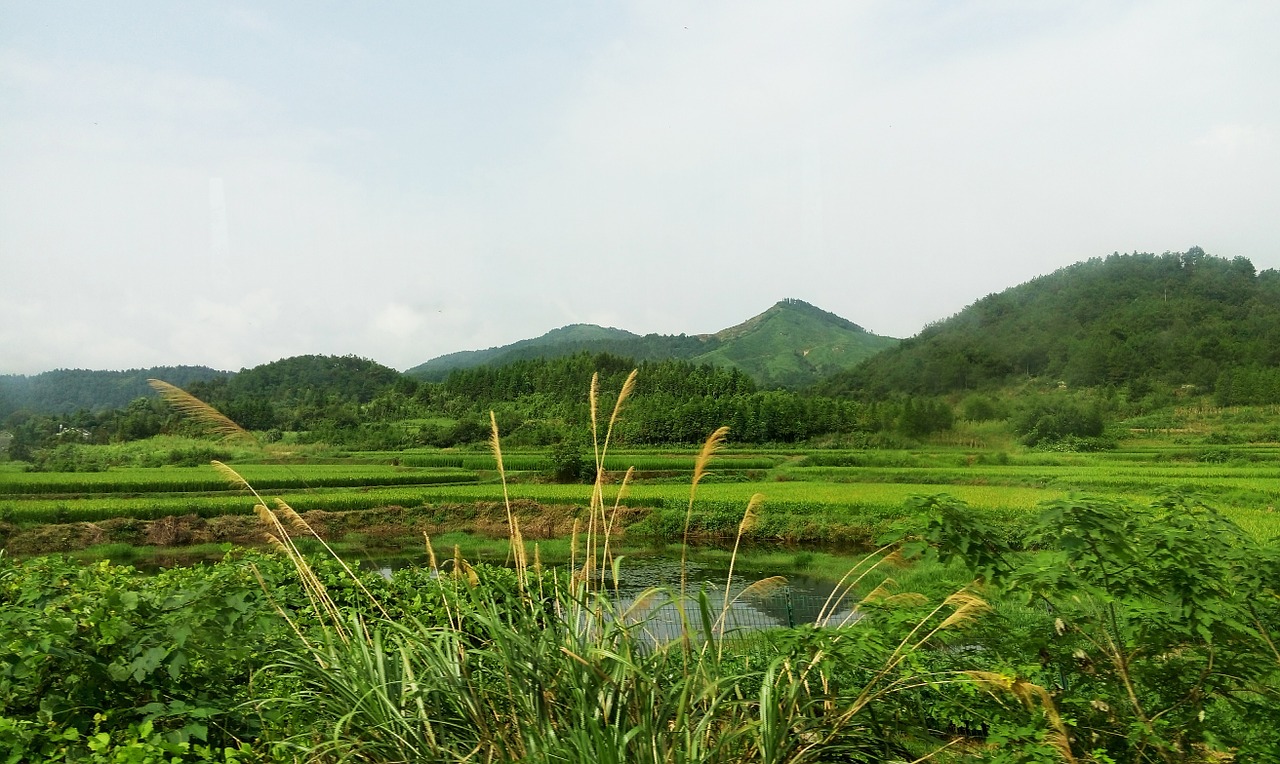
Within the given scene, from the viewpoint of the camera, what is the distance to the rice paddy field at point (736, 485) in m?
16.4

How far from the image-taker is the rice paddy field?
53.7 ft

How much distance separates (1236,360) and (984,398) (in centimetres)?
627

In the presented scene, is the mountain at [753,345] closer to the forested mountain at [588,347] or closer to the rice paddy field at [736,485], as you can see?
the forested mountain at [588,347]

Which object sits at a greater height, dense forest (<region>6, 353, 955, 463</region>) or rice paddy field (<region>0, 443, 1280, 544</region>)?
dense forest (<region>6, 353, 955, 463</region>)

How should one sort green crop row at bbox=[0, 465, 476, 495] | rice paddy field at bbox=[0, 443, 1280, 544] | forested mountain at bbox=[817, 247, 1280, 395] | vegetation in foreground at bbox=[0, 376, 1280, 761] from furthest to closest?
green crop row at bbox=[0, 465, 476, 495]
forested mountain at bbox=[817, 247, 1280, 395]
rice paddy field at bbox=[0, 443, 1280, 544]
vegetation in foreground at bbox=[0, 376, 1280, 761]

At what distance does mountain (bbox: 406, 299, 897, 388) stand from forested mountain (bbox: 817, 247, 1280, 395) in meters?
24.2

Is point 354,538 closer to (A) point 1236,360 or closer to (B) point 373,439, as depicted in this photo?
(B) point 373,439

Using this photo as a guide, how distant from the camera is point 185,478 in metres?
22.6

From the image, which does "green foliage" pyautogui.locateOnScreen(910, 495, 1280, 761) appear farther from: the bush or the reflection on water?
the bush

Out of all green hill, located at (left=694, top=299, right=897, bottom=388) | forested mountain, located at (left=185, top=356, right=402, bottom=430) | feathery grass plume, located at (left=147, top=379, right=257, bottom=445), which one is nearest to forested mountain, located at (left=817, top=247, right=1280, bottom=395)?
feathery grass plume, located at (left=147, top=379, right=257, bottom=445)

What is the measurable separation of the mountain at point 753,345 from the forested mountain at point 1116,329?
79.5ft

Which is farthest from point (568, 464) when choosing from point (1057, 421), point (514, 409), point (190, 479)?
point (1057, 421)

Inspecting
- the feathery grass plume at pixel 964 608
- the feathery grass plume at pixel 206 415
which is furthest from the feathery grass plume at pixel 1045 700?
the feathery grass plume at pixel 206 415

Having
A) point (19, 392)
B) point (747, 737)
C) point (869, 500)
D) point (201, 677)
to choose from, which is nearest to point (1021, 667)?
point (747, 737)
